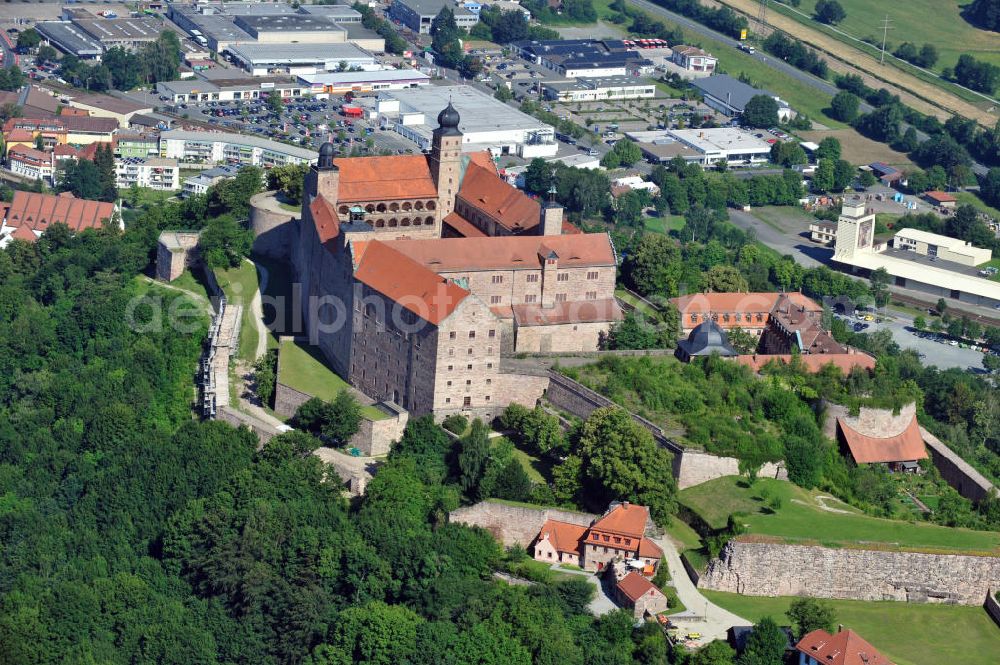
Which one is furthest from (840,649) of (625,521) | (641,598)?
(625,521)

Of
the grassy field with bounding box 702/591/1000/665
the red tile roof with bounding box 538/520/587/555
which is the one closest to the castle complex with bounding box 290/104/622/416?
the red tile roof with bounding box 538/520/587/555

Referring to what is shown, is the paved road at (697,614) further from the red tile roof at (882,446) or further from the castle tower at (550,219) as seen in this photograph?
the castle tower at (550,219)

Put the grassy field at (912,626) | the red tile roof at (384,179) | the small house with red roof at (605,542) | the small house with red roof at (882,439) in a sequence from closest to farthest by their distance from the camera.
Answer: the grassy field at (912,626)
the small house with red roof at (605,542)
the small house with red roof at (882,439)
the red tile roof at (384,179)

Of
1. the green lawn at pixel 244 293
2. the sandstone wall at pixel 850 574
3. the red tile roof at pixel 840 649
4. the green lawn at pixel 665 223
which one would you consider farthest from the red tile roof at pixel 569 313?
the green lawn at pixel 665 223

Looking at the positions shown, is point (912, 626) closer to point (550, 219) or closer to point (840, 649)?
point (840, 649)

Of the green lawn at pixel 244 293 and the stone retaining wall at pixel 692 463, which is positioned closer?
the stone retaining wall at pixel 692 463

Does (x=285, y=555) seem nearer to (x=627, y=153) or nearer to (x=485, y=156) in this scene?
(x=485, y=156)
